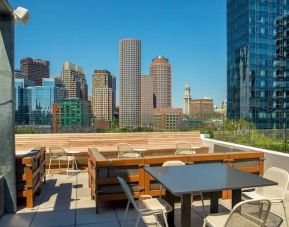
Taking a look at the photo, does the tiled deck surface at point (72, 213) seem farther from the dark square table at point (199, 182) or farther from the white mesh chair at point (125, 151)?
the white mesh chair at point (125, 151)

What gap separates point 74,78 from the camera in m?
32.3

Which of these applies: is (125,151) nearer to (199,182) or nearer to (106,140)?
(106,140)

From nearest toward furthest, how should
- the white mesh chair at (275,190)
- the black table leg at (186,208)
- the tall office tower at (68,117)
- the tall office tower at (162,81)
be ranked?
the black table leg at (186,208) < the white mesh chair at (275,190) < the tall office tower at (68,117) < the tall office tower at (162,81)

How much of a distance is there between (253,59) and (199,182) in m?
56.6

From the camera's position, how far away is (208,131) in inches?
394

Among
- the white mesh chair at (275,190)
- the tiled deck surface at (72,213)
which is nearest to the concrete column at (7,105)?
the tiled deck surface at (72,213)

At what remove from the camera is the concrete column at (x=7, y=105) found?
187 inches

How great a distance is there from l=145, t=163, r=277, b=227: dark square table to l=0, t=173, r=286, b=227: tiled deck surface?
29.1 inches

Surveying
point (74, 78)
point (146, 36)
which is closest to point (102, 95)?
point (146, 36)

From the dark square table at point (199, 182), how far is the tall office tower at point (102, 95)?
6232mm

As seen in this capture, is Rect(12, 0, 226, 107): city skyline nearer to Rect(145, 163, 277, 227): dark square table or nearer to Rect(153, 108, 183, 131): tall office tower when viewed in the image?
Rect(153, 108, 183, 131): tall office tower

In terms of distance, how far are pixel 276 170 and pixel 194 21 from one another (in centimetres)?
2456

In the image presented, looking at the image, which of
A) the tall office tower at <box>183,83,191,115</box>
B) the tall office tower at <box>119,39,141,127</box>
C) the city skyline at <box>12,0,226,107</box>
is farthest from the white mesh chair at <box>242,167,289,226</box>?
the tall office tower at <box>119,39,141,127</box>

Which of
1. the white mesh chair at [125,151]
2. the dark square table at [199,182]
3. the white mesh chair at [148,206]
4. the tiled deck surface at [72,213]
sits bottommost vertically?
the tiled deck surface at [72,213]
